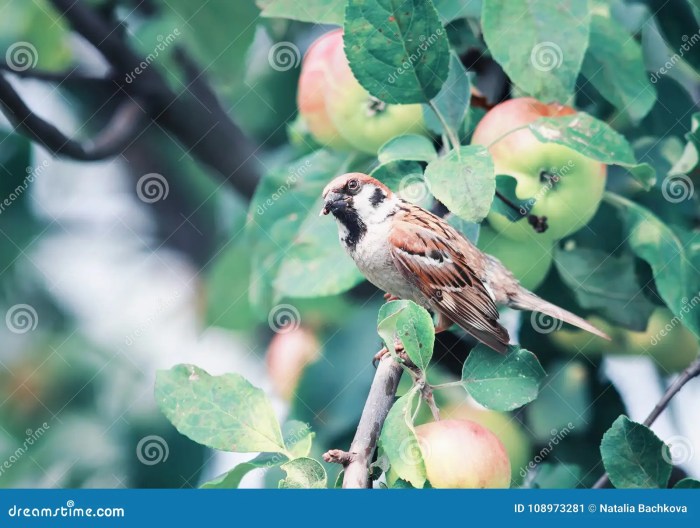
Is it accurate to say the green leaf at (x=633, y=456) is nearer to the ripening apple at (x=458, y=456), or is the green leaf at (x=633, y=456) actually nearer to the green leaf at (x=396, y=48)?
the ripening apple at (x=458, y=456)

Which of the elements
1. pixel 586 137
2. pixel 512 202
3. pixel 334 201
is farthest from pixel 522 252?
pixel 334 201

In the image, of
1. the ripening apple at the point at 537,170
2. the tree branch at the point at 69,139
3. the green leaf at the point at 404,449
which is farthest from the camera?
the tree branch at the point at 69,139

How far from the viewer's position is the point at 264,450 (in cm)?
130

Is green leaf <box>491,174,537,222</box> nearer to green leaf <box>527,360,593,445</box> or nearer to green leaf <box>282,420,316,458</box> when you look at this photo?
green leaf <box>527,360,593,445</box>

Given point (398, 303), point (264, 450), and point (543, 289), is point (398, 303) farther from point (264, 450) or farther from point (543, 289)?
point (543, 289)

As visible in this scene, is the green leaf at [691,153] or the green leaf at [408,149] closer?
the green leaf at [408,149]

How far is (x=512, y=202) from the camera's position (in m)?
1.40

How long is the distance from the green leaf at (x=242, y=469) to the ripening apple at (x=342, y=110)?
527mm

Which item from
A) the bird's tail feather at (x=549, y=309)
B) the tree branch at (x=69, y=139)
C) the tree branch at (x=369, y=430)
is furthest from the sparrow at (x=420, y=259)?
the tree branch at (x=69, y=139)

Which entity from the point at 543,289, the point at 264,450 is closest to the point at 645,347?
the point at 543,289

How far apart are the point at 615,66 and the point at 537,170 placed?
28 cm

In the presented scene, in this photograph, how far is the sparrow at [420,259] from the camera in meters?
1.47

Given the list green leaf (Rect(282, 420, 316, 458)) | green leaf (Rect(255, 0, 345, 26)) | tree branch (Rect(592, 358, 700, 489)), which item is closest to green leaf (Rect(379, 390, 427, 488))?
green leaf (Rect(282, 420, 316, 458))

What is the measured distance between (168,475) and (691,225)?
1.08 meters
